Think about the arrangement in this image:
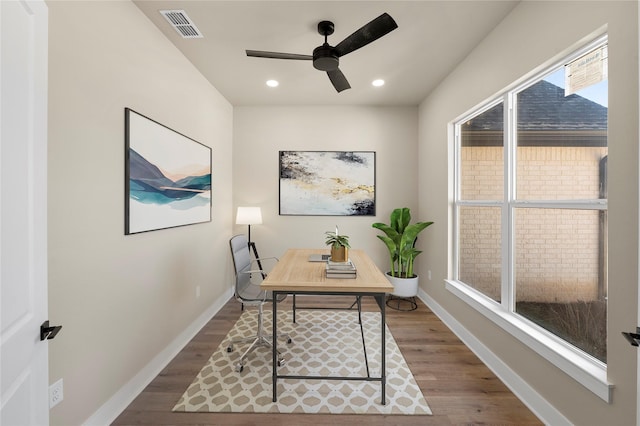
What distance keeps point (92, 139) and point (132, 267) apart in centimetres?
89

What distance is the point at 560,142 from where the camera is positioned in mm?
1811

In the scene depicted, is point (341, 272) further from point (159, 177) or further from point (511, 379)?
point (159, 177)

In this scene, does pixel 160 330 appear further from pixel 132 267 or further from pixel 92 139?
pixel 92 139

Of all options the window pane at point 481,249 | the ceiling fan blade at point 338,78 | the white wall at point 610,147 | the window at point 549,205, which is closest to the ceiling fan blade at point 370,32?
the ceiling fan blade at point 338,78

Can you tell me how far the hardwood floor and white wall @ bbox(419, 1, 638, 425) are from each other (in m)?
0.23

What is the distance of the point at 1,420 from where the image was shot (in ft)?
2.50

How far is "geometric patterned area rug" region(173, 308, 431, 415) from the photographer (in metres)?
1.84

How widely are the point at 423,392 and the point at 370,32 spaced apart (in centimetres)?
256

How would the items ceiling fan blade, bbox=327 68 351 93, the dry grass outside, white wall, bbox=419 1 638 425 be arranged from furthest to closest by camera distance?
1. ceiling fan blade, bbox=327 68 351 93
2. the dry grass outside
3. white wall, bbox=419 1 638 425

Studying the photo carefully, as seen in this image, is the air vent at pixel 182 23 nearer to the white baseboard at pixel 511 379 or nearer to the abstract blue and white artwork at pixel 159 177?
the abstract blue and white artwork at pixel 159 177

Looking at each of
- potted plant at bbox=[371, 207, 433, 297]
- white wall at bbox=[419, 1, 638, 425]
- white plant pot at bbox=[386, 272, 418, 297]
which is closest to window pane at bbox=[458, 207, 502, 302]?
white wall at bbox=[419, 1, 638, 425]

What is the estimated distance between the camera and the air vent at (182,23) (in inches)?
80.4

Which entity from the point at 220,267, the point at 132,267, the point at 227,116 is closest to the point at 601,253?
the point at 132,267

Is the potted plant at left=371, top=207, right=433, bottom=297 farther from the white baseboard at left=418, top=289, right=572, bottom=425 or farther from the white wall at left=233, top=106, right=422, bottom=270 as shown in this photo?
the white baseboard at left=418, top=289, right=572, bottom=425
